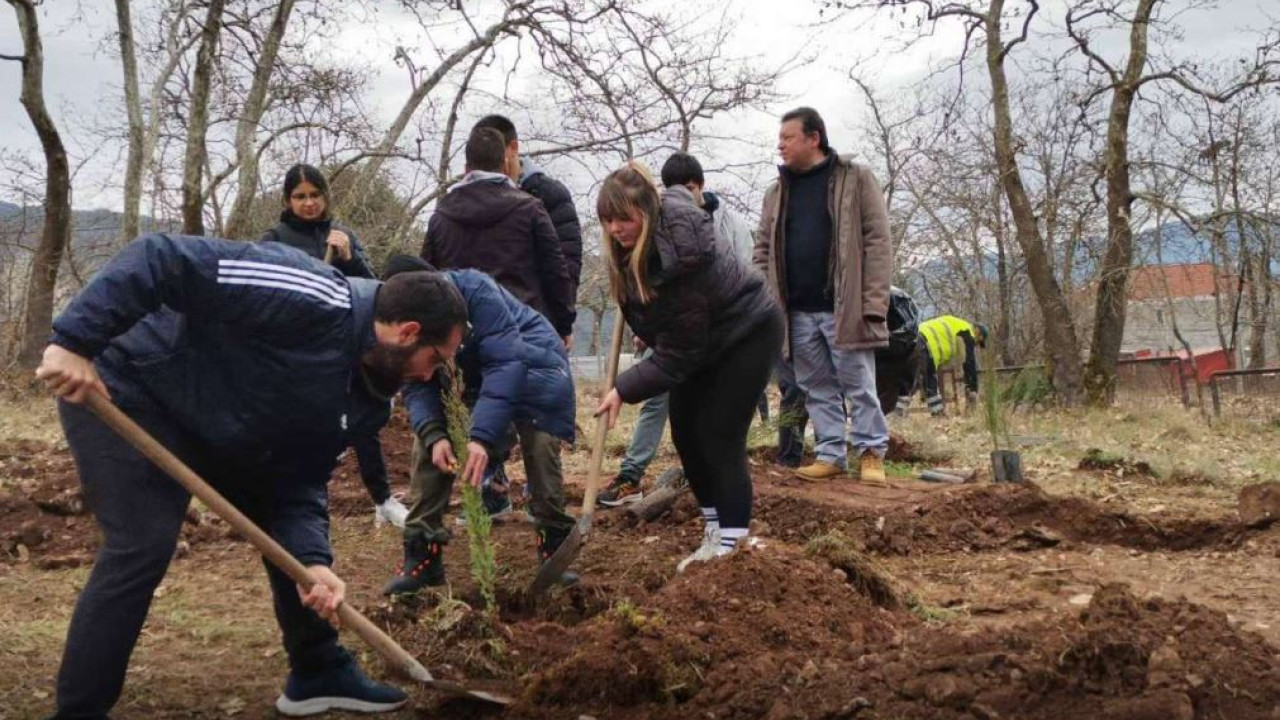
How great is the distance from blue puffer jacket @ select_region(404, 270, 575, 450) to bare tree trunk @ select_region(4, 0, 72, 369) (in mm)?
12515

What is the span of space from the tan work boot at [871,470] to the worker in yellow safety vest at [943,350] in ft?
20.8

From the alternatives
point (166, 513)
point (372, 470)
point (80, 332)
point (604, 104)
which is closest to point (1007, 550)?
point (372, 470)

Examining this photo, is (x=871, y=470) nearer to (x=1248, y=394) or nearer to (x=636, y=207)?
(x=636, y=207)

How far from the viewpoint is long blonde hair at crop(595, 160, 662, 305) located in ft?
13.0

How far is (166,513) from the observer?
2859 millimetres

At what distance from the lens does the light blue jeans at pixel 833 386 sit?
610 cm

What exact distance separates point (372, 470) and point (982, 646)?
3.56m

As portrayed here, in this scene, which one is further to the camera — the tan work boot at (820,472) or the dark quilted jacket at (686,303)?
the tan work boot at (820,472)

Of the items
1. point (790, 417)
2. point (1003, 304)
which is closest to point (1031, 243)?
point (790, 417)

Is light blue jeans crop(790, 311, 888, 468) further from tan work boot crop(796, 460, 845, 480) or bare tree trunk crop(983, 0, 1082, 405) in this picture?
bare tree trunk crop(983, 0, 1082, 405)

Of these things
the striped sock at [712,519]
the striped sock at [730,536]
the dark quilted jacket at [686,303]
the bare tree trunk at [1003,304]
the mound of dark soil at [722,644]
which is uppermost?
the bare tree trunk at [1003,304]

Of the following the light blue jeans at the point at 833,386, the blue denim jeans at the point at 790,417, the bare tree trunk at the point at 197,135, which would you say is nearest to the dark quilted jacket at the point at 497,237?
the light blue jeans at the point at 833,386

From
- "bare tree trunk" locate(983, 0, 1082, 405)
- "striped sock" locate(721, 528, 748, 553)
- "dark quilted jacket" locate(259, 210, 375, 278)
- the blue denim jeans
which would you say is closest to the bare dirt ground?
"striped sock" locate(721, 528, 748, 553)

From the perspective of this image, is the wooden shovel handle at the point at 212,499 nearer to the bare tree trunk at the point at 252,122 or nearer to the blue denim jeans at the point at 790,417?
the blue denim jeans at the point at 790,417
